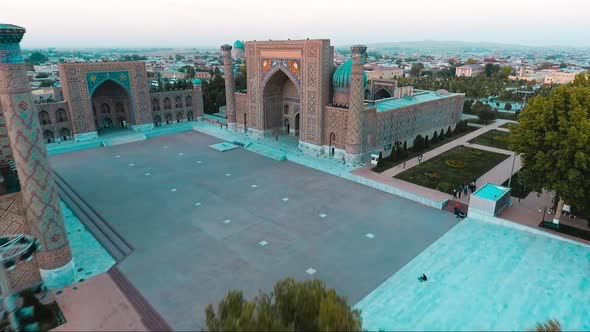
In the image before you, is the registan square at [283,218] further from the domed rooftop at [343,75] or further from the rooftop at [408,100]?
the rooftop at [408,100]

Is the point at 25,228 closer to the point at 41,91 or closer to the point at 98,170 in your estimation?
the point at 98,170

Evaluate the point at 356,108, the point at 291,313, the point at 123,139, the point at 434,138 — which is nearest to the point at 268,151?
the point at 356,108

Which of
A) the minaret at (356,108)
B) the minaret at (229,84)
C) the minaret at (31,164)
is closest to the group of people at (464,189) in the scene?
the minaret at (356,108)

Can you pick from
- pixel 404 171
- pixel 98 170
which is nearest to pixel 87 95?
pixel 98 170

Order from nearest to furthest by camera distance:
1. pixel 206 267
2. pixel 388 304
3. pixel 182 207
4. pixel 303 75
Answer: pixel 388 304, pixel 206 267, pixel 182 207, pixel 303 75

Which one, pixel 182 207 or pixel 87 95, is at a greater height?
pixel 87 95

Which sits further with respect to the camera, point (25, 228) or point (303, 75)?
point (303, 75)

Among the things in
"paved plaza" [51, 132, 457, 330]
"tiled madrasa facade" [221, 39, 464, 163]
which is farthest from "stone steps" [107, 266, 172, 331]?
"tiled madrasa facade" [221, 39, 464, 163]
